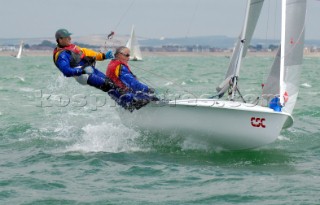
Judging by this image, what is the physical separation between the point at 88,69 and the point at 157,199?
302cm

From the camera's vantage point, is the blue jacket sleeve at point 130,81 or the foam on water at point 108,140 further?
the foam on water at point 108,140

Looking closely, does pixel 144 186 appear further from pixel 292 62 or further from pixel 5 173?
pixel 292 62

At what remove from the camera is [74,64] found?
28.3 ft

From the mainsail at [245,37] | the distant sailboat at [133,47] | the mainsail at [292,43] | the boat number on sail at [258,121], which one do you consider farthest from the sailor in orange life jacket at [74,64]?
the distant sailboat at [133,47]

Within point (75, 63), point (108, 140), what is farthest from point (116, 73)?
point (108, 140)

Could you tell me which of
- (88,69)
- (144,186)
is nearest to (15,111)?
(88,69)

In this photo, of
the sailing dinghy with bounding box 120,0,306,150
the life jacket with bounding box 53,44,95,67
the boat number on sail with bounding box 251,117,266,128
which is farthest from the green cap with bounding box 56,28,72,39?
the boat number on sail with bounding box 251,117,266,128

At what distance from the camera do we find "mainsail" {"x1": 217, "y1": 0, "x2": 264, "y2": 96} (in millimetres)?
9141

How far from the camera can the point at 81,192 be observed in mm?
6371

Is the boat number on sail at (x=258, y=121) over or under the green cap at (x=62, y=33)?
under

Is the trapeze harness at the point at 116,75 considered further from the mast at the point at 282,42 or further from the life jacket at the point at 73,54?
the mast at the point at 282,42

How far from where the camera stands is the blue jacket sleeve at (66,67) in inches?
330

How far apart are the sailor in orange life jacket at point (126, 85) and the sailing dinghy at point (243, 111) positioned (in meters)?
0.16

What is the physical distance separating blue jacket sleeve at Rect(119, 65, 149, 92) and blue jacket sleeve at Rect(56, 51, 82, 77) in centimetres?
60
